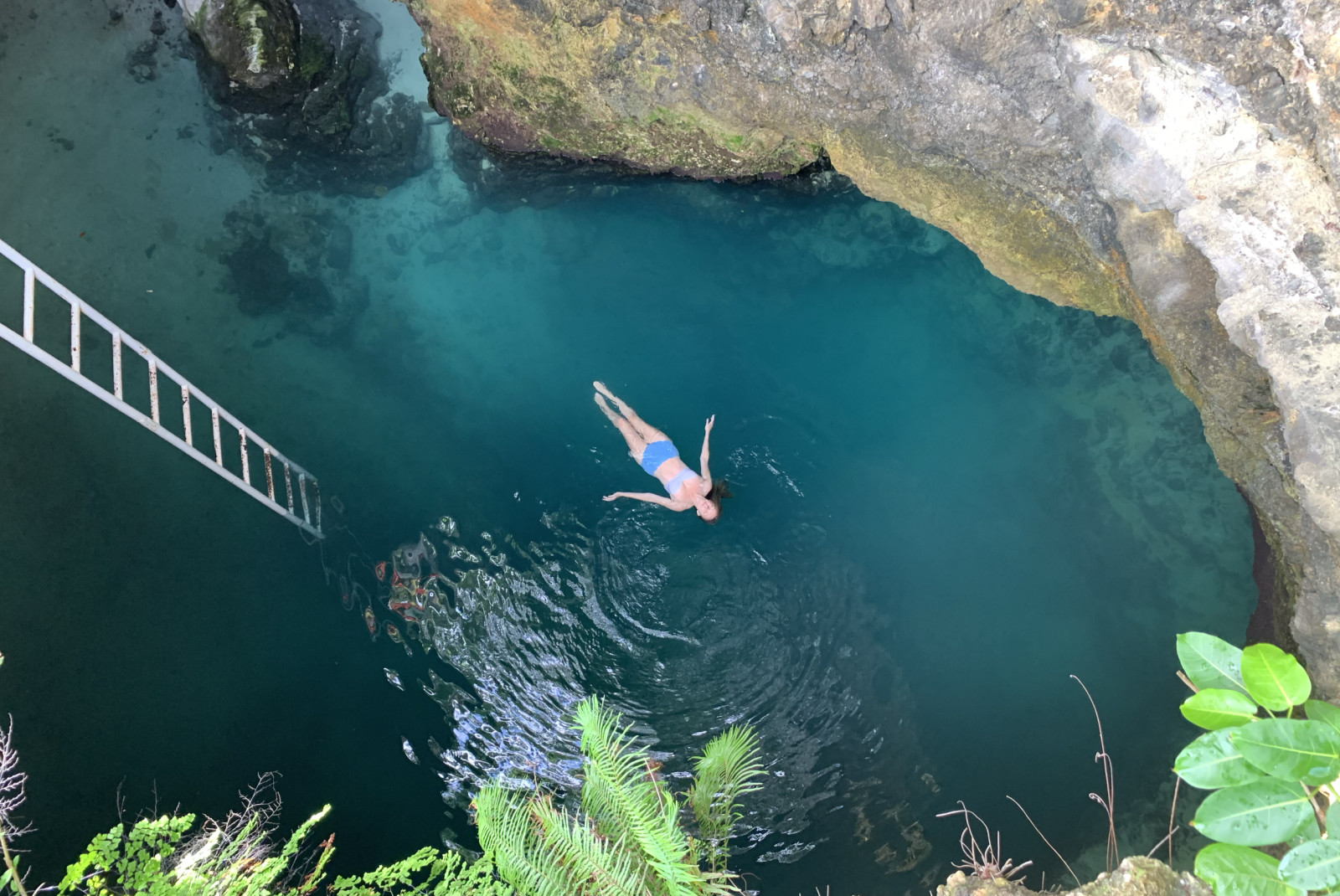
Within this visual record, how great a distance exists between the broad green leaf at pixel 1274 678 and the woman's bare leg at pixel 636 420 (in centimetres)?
361

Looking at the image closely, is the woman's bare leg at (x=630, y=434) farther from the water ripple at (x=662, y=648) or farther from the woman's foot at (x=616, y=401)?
the water ripple at (x=662, y=648)

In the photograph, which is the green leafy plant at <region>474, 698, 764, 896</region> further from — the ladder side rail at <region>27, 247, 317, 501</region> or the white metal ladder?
the ladder side rail at <region>27, 247, 317, 501</region>

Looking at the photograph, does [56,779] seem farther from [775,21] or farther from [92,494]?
[775,21]

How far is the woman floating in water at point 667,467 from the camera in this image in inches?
196

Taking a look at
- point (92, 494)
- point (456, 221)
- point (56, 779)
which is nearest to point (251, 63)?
point (456, 221)

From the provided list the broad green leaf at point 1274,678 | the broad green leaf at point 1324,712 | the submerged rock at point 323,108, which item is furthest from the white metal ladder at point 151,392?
the broad green leaf at point 1324,712

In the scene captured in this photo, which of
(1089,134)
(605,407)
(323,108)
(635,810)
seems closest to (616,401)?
(605,407)

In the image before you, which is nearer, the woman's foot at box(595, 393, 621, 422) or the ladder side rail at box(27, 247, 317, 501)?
the ladder side rail at box(27, 247, 317, 501)

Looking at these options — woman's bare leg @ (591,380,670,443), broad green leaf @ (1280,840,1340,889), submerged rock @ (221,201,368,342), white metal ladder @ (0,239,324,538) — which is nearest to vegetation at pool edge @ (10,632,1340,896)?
broad green leaf @ (1280,840,1340,889)

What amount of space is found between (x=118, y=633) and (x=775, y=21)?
643cm

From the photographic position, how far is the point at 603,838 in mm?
3658

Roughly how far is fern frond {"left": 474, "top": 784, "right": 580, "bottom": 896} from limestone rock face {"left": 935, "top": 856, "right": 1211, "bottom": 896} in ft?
6.10

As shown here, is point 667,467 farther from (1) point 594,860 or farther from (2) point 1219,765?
(2) point 1219,765

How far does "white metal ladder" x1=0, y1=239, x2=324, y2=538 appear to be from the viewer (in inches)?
144
